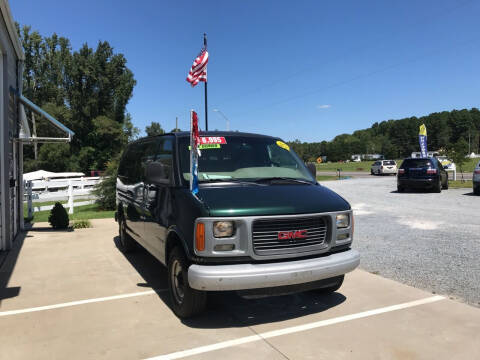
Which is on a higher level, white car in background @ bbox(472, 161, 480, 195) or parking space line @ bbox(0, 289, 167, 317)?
white car in background @ bbox(472, 161, 480, 195)

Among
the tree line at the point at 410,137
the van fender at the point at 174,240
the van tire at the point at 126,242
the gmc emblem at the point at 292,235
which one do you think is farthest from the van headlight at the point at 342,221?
the tree line at the point at 410,137

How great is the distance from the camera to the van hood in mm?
3527

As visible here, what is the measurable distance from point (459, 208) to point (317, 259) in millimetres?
10235

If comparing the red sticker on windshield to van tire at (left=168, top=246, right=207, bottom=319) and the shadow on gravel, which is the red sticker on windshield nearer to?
van tire at (left=168, top=246, right=207, bottom=319)

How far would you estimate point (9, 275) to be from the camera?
5.63 meters

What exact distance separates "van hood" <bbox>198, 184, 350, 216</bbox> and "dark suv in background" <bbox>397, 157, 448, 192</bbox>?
14.7 metres

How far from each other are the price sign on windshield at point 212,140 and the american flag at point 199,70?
504 inches

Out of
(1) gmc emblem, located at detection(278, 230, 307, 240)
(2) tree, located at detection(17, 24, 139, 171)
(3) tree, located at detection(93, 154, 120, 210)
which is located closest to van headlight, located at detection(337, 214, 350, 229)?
(1) gmc emblem, located at detection(278, 230, 307, 240)

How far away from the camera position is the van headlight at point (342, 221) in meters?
4.03

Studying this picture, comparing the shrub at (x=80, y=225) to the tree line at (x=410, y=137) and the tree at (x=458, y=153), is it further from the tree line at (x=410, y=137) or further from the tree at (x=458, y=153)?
the tree line at (x=410, y=137)

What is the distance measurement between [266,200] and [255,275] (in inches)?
29.6

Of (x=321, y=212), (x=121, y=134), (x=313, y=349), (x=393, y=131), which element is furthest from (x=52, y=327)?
(x=393, y=131)

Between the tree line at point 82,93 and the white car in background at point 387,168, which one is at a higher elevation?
the tree line at point 82,93

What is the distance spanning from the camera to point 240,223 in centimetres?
350
